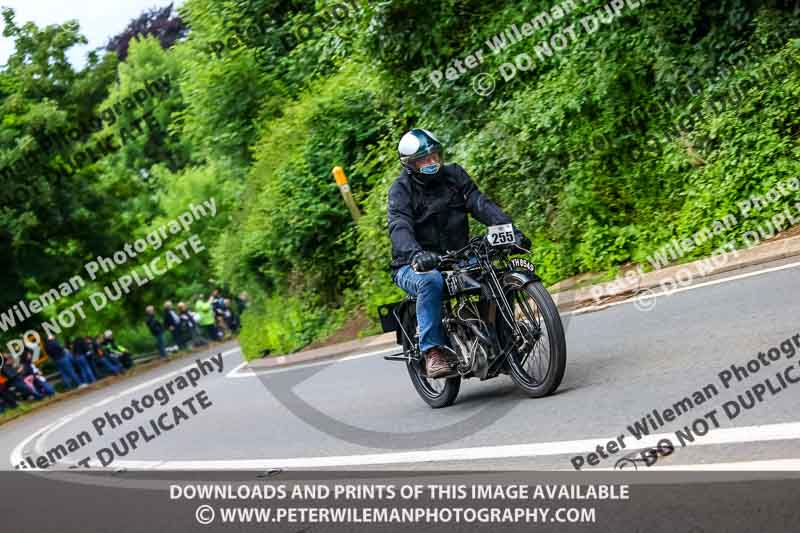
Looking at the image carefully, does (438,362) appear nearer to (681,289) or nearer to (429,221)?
(429,221)

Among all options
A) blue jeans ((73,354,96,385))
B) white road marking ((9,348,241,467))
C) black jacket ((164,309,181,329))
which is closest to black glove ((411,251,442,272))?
white road marking ((9,348,241,467))

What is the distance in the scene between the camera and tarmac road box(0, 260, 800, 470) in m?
5.52

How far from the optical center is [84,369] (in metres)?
27.1

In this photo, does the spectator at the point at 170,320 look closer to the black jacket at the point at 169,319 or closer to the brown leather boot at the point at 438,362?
the black jacket at the point at 169,319

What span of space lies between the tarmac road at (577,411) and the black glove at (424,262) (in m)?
1.14

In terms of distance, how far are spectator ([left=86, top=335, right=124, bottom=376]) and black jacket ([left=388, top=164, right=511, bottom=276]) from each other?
2197cm

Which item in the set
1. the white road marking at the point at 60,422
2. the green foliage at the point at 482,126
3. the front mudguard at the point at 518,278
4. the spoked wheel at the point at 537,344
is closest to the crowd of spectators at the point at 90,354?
the white road marking at the point at 60,422

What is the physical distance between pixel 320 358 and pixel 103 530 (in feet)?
28.6

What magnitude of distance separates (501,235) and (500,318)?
1.94 feet

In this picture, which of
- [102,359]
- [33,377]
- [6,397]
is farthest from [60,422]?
[102,359]

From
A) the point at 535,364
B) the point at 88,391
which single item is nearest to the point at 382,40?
the point at 535,364

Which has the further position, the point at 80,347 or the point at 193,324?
the point at 193,324

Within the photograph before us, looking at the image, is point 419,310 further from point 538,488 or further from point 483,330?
point 538,488

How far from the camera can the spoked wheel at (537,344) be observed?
6.70m
